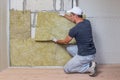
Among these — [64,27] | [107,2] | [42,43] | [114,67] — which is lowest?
[114,67]

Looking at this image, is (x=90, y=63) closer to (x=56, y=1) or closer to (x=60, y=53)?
(x=60, y=53)

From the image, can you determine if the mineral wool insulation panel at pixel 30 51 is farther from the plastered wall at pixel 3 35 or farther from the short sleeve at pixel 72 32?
the short sleeve at pixel 72 32

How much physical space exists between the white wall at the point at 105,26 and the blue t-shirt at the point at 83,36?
0.53 meters

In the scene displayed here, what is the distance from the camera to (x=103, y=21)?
4.25m

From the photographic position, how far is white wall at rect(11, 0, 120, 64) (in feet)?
13.6

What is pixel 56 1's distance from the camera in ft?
13.5

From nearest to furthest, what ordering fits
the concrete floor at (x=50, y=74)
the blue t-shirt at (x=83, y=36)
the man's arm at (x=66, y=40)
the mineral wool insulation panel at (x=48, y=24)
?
the concrete floor at (x=50, y=74)
the blue t-shirt at (x=83, y=36)
the man's arm at (x=66, y=40)
the mineral wool insulation panel at (x=48, y=24)

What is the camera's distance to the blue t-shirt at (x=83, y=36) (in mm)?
3688

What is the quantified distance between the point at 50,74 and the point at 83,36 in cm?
75

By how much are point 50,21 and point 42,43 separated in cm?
39

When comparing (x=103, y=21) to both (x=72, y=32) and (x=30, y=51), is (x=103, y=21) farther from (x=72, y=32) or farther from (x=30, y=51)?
(x=30, y=51)

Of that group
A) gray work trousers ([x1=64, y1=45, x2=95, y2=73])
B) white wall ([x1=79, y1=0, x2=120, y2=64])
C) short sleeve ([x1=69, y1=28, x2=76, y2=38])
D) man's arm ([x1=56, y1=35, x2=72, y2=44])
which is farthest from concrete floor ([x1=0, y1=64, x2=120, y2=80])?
short sleeve ([x1=69, y1=28, x2=76, y2=38])

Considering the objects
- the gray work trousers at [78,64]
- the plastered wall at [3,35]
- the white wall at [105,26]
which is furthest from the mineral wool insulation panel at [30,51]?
the white wall at [105,26]

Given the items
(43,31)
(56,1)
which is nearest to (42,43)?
(43,31)
